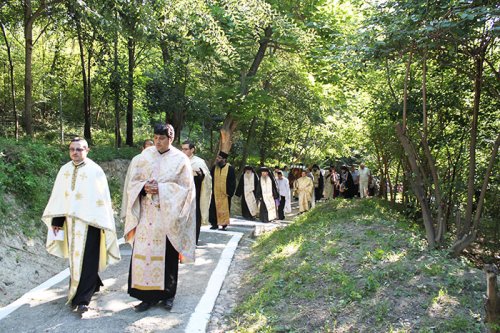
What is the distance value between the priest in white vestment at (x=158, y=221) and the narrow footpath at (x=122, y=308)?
278 millimetres

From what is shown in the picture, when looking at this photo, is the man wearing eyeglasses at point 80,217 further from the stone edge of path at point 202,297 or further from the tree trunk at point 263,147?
the tree trunk at point 263,147

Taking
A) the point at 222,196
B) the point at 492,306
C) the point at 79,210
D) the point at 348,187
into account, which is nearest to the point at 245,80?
the point at 222,196

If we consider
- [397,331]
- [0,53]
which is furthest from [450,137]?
[0,53]

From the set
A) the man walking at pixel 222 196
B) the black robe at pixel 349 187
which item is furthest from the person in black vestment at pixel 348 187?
the man walking at pixel 222 196

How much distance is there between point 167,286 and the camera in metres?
5.37

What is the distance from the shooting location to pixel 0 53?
53.3 feet

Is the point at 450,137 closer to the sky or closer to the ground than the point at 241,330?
closer to the sky

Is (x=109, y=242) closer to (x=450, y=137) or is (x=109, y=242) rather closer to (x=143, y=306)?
(x=143, y=306)

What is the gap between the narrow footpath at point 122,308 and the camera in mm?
4715

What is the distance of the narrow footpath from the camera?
4715mm

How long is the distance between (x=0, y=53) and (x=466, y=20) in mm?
16047

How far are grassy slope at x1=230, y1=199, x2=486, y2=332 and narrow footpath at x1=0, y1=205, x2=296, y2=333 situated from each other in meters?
0.37

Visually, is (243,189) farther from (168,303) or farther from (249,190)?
(168,303)

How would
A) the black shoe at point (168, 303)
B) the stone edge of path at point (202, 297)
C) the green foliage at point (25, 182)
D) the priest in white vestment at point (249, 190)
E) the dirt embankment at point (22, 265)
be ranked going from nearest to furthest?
the stone edge of path at point (202, 297), the black shoe at point (168, 303), the dirt embankment at point (22, 265), the green foliage at point (25, 182), the priest in white vestment at point (249, 190)
